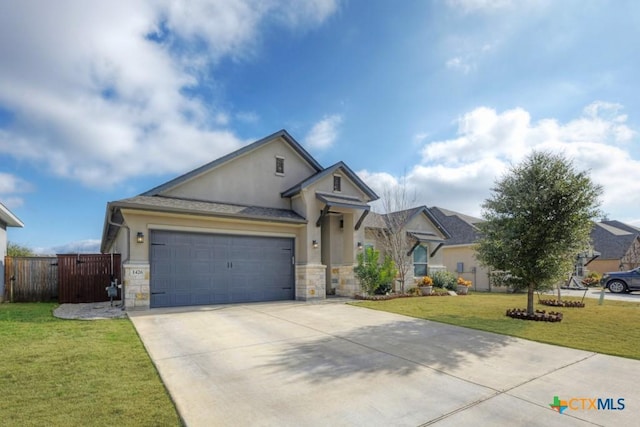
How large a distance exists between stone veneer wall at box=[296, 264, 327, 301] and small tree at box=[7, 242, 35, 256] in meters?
21.9

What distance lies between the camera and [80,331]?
24.1 feet

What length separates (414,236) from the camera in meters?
18.8

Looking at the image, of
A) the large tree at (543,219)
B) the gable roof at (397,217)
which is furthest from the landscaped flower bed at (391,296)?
the large tree at (543,219)

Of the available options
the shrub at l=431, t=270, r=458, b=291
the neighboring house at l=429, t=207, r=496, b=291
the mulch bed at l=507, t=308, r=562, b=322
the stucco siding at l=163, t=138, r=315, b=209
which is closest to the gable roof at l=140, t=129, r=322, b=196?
the stucco siding at l=163, t=138, r=315, b=209

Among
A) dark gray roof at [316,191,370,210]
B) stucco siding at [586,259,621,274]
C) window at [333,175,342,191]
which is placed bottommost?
stucco siding at [586,259,621,274]

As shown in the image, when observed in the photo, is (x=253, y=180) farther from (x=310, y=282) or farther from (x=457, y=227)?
(x=457, y=227)

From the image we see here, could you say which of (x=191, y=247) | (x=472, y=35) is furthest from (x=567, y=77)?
(x=191, y=247)

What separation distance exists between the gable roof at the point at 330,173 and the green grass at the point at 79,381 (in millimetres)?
8455

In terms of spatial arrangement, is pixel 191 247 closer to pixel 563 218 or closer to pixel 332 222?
pixel 332 222

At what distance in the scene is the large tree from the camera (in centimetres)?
906

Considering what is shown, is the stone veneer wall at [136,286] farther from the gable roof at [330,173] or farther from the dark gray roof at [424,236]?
the dark gray roof at [424,236]

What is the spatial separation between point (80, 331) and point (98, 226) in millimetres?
11900

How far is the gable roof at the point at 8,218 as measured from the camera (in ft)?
42.4

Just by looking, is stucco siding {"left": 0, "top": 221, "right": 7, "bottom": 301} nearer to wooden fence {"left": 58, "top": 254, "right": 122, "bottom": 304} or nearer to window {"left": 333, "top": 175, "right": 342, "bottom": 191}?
wooden fence {"left": 58, "top": 254, "right": 122, "bottom": 304}
